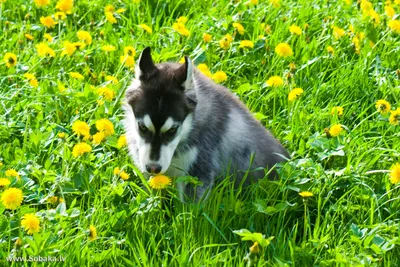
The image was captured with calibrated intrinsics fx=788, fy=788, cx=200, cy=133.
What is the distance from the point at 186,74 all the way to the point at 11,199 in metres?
1.26

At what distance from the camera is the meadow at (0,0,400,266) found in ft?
14.1

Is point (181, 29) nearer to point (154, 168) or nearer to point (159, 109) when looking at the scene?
point (159, 109)

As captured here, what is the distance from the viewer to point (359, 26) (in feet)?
22.7

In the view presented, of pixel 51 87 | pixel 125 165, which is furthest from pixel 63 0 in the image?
pixel 125 165

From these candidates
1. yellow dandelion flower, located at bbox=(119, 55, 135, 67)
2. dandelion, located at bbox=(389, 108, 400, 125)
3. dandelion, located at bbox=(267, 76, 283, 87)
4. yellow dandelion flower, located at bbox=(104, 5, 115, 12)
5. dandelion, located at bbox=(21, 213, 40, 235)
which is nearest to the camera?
dandelion, located at bbox=(21, 213, 40, 235)

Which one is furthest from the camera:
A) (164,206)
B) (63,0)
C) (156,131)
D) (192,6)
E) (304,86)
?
(192,6)

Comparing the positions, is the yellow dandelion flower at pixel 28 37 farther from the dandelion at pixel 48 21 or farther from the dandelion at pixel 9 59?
the dandelion at pixel 9 59

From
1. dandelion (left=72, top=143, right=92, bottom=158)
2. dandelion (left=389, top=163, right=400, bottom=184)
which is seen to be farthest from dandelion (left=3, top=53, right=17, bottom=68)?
dandelion (left=389, top=163, right=400, bottom=184)

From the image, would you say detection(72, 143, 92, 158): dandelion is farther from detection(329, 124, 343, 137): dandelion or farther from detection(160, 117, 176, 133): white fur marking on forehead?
detection(329, 124, 343, 137): dandelion

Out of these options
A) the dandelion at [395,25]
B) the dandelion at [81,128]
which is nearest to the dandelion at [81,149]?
the dandelion at [81,128]

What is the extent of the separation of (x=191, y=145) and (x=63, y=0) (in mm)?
2294

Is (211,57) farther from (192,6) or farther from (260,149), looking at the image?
(260,149)

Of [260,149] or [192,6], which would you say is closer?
[260,149]

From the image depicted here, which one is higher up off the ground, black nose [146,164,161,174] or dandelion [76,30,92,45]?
dandelion [76,30,92,45]
